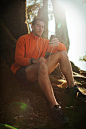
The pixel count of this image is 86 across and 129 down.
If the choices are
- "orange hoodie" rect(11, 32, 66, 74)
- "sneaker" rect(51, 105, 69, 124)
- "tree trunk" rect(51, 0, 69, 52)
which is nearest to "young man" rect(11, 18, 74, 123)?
"orange hoodie" rect(11, 32, 66, 74)

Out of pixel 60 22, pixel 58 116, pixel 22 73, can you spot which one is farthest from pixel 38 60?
pixel 60 22

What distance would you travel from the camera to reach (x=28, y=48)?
2.84 metres

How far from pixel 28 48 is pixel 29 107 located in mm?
1357

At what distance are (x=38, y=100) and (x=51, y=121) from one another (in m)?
0.59

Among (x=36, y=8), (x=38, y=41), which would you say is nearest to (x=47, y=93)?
(x=38, y=41)

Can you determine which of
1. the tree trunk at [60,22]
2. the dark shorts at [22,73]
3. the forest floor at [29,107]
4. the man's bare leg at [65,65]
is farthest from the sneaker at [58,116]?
the tree trunk at [60,22]

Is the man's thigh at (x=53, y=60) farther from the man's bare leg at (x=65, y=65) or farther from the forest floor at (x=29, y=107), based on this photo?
the forest floor at (x=29, y=107)

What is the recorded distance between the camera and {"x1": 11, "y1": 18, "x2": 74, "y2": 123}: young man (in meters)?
2.33

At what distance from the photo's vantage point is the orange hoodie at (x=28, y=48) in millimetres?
2621

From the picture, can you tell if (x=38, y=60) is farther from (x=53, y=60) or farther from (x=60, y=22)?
(x=60, y=22)

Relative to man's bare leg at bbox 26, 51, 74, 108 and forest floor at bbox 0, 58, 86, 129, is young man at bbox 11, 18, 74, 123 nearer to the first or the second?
man's bare leg at bbox 26, 51, 74, 108

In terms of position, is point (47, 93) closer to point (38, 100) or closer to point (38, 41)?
point (38, 100)

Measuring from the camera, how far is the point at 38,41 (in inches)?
119

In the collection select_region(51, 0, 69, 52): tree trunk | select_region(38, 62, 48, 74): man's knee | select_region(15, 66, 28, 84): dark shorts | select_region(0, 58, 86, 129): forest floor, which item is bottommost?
select_region(0, 58, 86, 129): forest floor
